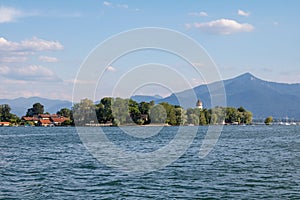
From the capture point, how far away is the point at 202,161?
35.6m

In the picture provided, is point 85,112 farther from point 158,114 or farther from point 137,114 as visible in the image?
point 158,114

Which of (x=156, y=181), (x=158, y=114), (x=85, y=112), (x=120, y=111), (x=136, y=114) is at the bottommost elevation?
(x=156, y=181)

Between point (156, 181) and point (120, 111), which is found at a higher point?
point (120, 111)

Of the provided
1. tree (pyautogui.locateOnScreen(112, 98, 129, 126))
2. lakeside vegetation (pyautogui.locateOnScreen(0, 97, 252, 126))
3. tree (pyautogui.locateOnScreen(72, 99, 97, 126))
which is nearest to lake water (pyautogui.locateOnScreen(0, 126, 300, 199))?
tree (pyautogui.locateOnScreen(112, 98, 129, 126))

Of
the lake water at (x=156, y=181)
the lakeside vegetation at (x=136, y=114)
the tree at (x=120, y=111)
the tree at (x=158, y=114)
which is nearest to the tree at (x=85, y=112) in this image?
the lakeside vegetation at (x=136, y=114)

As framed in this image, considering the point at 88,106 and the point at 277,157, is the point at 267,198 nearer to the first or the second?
the point at 277,157

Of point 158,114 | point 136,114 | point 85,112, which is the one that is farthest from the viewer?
point 158,114

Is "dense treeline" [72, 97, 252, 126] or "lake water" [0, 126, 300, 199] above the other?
"dense treeline" [72, 97, 252, 126]

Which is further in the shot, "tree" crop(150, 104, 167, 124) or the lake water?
"tree" crop(150, 104, 167, 124)

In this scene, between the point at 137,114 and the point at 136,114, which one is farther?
the point at 137,114

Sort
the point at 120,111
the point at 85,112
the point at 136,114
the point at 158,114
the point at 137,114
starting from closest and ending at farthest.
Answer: the point at 136,114
the point at 137,114
the point at 120,111
the point at 85,112
the point at 158,114

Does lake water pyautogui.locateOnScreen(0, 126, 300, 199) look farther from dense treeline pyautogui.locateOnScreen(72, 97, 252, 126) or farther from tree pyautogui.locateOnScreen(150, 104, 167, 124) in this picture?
tree pyautogui.locateOnScreen(150, 104, 167, 124)

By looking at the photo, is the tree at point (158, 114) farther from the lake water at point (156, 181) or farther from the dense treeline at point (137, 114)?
the lake water at point (156, 181)

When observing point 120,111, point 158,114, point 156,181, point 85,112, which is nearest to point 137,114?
point 120,111
